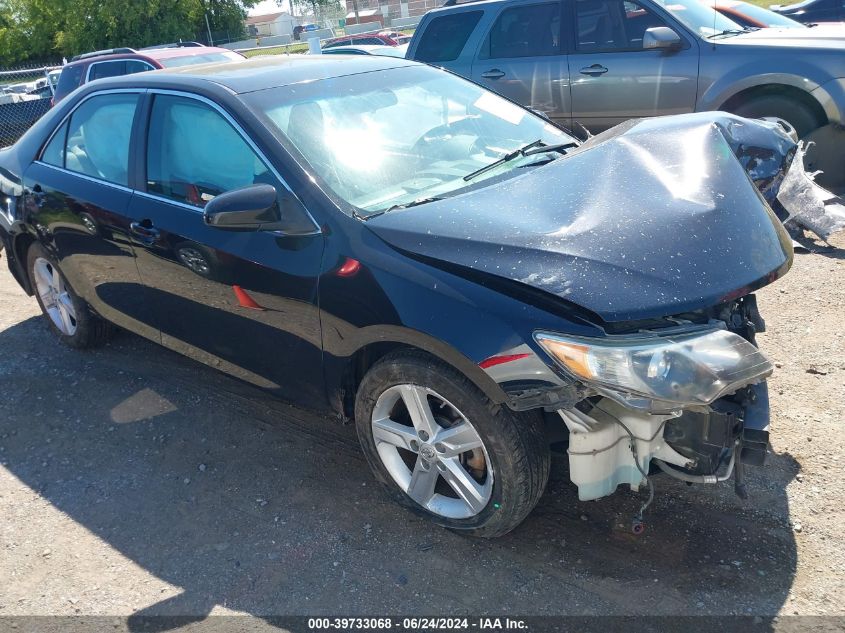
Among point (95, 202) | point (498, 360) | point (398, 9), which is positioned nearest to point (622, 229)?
point (498, 360)

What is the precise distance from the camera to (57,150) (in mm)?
4547

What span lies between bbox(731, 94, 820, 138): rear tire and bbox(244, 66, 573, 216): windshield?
3284mm

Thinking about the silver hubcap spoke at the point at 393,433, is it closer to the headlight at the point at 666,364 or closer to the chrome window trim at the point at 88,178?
the headlight at the point at 666,364

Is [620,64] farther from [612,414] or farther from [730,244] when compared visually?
[612,414]

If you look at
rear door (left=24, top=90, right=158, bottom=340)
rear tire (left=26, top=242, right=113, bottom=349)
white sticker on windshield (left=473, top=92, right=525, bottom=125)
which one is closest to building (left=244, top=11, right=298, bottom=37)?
rear tire (left=26, top=242, right=113, bottom=349)

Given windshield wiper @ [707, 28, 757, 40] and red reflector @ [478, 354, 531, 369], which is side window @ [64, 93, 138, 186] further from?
windshield wiper @ [707, 28, 757, 40]

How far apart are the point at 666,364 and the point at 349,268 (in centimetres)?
124

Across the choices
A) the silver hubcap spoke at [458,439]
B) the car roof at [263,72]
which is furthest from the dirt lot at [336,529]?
the car roof at [263,72]

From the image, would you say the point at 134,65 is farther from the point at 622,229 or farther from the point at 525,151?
the point at 622,229

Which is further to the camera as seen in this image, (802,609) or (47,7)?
(47,7)

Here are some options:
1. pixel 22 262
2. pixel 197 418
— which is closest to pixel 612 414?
pixel 197 418

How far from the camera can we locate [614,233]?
2.65 metres

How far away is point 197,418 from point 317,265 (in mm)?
1583

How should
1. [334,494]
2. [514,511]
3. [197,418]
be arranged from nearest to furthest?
[514,511] < [334,494] < [197,418]
